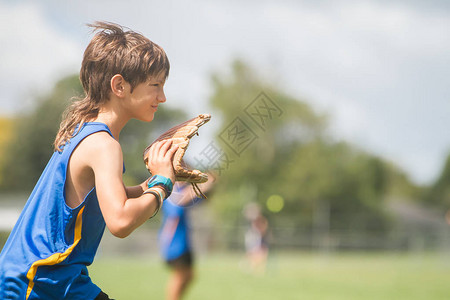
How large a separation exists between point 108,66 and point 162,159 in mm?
508

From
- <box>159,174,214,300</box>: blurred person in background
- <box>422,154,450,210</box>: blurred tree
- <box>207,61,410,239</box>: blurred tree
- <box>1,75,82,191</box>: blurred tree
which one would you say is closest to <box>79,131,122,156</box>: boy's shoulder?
<box>159,174,214,300</box>: blurred person in background

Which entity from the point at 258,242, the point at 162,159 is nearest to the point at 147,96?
the point at 162,159

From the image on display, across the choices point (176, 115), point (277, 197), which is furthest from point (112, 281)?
point (176, 115)

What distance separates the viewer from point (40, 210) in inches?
95.7

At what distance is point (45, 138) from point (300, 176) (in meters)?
20.8

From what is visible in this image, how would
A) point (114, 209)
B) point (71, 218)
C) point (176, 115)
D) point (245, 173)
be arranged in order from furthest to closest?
point (176, 115), point (245, 173), point (71, 218), point (114, 209)

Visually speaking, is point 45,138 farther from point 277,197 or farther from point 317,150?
point 317,150

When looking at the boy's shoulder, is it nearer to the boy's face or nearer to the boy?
the boy

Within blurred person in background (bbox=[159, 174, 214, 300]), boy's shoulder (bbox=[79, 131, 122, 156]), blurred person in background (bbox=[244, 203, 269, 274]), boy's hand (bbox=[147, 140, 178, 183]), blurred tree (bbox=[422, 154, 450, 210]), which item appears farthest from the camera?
blurred tree (bbox=[422, 154, 450, 210])

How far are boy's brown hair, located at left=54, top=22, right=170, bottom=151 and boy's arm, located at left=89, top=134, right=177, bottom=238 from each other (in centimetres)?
28

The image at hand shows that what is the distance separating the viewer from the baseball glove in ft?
8.49

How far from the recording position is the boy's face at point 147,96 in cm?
260

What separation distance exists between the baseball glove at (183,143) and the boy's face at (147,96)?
167 millimetres

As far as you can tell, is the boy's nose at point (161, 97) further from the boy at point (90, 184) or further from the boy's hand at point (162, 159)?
the boy's hand at point (162, 159)
